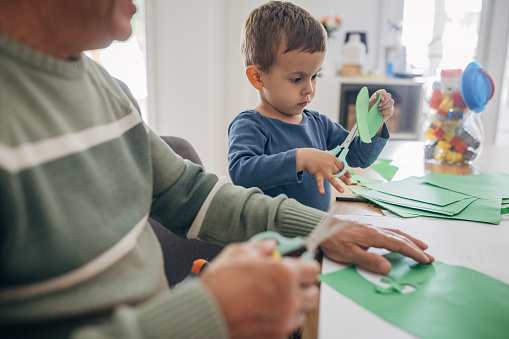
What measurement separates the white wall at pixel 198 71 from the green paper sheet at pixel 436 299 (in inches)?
70.9

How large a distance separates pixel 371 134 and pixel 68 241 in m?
0.76

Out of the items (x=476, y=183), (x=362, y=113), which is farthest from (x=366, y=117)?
(x=476, y=183)

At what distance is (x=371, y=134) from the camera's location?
3.24 ft

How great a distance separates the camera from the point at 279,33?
3.26ft

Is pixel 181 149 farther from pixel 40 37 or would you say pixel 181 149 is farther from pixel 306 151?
pixel 40 37

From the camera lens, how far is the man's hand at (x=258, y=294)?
0.37m

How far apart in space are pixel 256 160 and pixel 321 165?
6.2 inches

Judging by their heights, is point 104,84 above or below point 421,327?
above

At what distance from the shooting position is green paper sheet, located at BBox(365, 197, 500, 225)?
0.82 metres

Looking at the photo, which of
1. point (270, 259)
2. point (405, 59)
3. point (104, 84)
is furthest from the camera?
point (405, 59)

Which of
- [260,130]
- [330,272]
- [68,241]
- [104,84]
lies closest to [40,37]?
[104,84]

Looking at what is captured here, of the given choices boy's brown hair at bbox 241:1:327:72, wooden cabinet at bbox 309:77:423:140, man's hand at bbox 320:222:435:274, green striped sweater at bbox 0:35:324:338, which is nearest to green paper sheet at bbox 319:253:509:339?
man's hand at bbox 320:222:435:274

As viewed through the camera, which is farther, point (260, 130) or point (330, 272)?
point (260, 130)

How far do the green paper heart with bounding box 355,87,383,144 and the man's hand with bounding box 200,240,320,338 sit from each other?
1.86ft
